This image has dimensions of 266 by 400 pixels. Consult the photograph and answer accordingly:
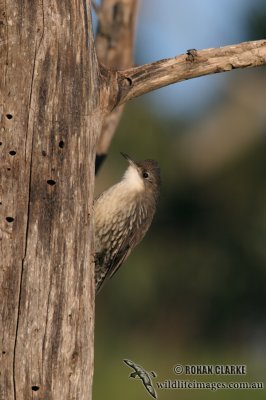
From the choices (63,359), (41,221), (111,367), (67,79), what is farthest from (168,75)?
(111,367)

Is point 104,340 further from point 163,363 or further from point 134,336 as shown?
point 163,363

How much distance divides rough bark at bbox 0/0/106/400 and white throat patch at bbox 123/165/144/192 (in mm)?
1694

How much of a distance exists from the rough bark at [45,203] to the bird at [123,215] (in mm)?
1186

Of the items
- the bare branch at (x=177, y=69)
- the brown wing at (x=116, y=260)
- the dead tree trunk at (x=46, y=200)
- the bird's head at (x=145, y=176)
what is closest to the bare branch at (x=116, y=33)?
the bird's head at (x=145, y=176)

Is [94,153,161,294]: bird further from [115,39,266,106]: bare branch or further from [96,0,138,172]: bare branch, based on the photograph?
[115,39,266,106]: bare branch

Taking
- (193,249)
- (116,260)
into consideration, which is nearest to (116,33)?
(116,260)

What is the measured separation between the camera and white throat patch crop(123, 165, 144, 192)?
21.6 feet

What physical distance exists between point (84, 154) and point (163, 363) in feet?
18.6

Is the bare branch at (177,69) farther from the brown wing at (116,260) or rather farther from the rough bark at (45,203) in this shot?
the brown wing at (116,260)

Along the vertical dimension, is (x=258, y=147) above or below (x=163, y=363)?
above

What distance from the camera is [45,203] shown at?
4.70 meters

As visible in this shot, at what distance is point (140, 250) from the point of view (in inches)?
473

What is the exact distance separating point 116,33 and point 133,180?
61.4 inches
